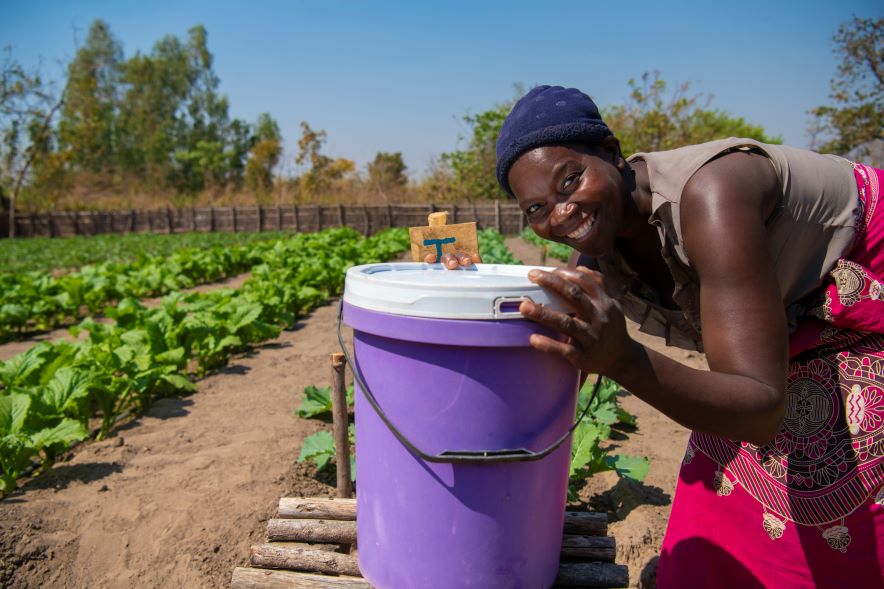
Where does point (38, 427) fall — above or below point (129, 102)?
below

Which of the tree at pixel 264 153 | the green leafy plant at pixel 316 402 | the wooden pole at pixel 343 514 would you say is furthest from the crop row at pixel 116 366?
the tree at pixel 264 153

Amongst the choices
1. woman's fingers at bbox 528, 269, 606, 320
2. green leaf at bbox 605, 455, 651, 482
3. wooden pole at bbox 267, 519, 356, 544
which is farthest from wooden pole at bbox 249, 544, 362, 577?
green leaf at bbox 605, 455, 651, 482

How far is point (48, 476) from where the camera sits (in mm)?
3105

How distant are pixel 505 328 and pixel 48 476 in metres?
3.12

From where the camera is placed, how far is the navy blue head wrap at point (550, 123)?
129 cm

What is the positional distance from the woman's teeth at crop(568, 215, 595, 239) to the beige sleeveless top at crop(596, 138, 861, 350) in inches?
5.1

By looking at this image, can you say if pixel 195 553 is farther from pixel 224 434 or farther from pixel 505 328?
pixel 505 328

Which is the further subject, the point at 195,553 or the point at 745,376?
the point at 195,553

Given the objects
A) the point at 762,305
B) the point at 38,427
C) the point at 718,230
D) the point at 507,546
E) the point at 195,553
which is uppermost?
the point at 718,230

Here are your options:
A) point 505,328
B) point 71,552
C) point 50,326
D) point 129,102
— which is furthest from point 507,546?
point 129,102

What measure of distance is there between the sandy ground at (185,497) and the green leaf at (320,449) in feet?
0.64

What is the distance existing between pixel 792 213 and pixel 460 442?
82 cm

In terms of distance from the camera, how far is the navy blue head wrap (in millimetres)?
1288

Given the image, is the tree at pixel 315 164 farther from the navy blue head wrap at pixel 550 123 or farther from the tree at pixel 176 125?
the navy blue head wrap at pixel 550 123
